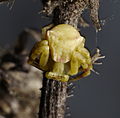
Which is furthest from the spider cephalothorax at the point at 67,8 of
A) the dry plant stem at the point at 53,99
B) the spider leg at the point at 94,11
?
the dry plant stem at the point at 53,99

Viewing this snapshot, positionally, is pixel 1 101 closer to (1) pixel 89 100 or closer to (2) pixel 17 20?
(1) pixel 89 100

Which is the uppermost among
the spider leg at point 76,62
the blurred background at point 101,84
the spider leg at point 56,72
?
the spider leg at point 76,62

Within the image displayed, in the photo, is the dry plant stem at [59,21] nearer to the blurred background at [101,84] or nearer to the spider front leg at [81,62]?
the spider front leg at [81,62]

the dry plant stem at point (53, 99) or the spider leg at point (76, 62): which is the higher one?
the spider leg at point (76, 62)

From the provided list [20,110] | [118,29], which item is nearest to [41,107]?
[20,110]

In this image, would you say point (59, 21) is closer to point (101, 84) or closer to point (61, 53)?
point (61, 53)

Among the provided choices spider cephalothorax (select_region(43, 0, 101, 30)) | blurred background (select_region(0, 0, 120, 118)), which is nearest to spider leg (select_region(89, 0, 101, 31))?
spider cephalothorax (select_region(43, 0, 101, 30))

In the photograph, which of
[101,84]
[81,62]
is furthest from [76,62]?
[101,84]
